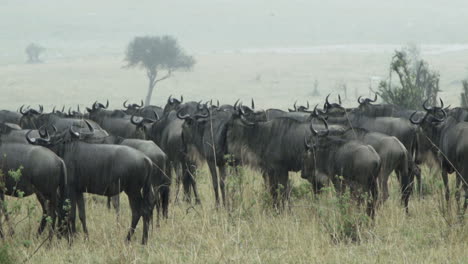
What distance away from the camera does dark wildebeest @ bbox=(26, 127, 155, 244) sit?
25.0 feet

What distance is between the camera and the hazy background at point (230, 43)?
69.4 meters

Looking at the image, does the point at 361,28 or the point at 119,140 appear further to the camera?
the point at 361,28

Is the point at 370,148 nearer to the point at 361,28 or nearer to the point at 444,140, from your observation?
the point at 444,140

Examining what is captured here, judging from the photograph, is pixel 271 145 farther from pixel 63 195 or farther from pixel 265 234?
pixel 63 195

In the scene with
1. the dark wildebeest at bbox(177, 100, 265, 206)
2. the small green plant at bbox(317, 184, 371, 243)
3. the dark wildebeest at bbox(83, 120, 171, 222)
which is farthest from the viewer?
the dark wildebeest at bbox(177, 100, 265, 206)

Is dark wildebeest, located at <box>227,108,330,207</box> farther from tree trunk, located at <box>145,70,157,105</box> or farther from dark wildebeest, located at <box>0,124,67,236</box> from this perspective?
tree trunk, located at <box>145,70,157,105</box>

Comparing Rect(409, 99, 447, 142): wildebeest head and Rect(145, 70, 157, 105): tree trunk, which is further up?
Rect(409, 99, 447, 142): wildebeest head

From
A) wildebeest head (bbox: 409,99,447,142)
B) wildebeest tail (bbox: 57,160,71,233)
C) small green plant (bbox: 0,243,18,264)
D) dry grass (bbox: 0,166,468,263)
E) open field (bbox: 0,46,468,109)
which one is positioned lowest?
open field (bbox: 0,46,468,109)

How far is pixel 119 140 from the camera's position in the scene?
8.80 m

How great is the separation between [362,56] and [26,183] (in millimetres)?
89935

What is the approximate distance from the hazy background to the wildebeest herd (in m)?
46.9

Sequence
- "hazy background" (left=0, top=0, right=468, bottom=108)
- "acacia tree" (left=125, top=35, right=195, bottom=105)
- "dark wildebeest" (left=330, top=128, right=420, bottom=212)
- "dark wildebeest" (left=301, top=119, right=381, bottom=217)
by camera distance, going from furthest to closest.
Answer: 1. "hazy background" (left=0, top=0, right=468, bottom=108)
2. "acacia tree" (left=125, top=35, right=195, bottom=105)
3. "dark wildebeest" (left=330, top=128, right=420, bottom=212)
4. "dark wildebeest" (left=301, top=119, right=381, bottom=217)

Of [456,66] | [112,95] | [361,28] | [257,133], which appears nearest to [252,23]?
[361,28]

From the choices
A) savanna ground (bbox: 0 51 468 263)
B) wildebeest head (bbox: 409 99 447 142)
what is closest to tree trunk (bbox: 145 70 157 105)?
savanna ground (bbox: 0 51 468 263)
